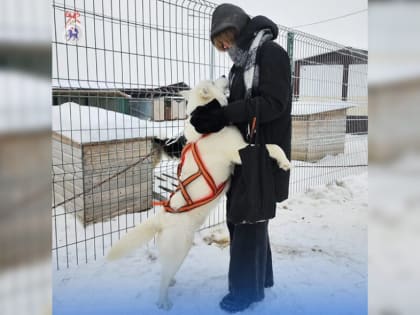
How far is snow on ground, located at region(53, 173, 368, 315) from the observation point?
164cm

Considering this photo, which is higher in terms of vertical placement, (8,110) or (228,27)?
(228,27)

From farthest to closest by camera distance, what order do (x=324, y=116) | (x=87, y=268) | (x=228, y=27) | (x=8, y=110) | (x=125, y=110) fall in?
(x=324, y=116) → (x=125, y=110) → (x=87, y=268) → (x=228, y=27) → (x=8, y=110)

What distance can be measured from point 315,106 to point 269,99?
10.3ft

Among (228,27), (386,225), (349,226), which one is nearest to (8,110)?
(386,225)

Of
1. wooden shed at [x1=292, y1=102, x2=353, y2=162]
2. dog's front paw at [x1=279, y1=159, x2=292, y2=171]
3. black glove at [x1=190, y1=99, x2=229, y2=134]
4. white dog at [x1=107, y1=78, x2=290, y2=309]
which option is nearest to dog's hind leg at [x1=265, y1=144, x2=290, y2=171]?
dog's front paw at [x1=279, y1=159, x2=292, y2=171]

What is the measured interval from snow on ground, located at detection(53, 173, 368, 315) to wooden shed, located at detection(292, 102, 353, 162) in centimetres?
165

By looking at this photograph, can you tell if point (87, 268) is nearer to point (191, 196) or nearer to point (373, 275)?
point (191, 196)

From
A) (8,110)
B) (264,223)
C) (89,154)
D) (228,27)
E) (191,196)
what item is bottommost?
(264,223)

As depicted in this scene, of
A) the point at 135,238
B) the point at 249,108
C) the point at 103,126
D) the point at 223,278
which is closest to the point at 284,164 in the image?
the point at 249,108

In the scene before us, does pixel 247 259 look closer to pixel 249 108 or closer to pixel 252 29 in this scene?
pixel 249 108

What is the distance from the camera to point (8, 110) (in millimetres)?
466

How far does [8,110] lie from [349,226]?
2.92m

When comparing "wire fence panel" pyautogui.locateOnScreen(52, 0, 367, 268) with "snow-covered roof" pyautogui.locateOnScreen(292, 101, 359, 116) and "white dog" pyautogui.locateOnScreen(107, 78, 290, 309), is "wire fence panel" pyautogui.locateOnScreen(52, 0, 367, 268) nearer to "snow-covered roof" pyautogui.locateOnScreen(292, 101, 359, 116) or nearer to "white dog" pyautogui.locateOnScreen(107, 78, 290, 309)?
"white dog" pyautogui.locateOnScreen(107, 78, 290, 309)

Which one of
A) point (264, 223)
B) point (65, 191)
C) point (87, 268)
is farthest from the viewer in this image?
point (65, 191)
